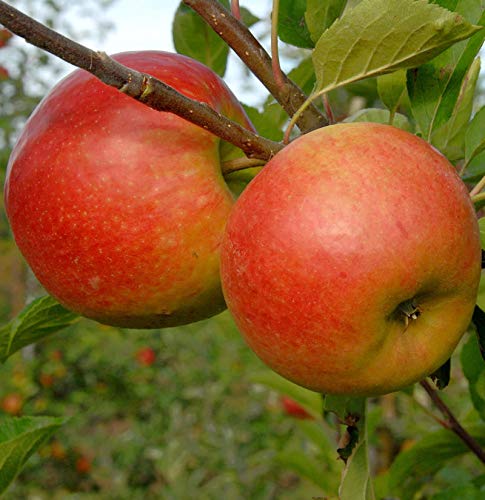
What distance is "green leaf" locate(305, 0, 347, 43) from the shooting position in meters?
0.73

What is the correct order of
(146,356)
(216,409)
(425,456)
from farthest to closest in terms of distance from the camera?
(146,356) → (216,409) → (425,456)

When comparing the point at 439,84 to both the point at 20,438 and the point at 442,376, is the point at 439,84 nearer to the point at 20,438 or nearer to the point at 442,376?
the point at 442,376

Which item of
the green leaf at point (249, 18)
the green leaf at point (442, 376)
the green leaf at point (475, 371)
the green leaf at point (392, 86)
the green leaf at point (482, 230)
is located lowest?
the green leaf at point (475, 371)

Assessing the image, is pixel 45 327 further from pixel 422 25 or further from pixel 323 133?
pixel 422 25

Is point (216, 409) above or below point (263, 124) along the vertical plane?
below

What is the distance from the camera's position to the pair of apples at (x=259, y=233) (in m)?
0.55

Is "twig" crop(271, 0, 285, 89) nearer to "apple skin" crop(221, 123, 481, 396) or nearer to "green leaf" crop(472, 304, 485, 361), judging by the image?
"apple skin" crop(221, 123, 481, 396)

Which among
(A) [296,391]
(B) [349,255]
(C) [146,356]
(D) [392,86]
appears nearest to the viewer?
(B) [349,255]

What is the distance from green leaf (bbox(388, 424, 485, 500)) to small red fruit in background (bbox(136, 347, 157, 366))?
3046 millimetres

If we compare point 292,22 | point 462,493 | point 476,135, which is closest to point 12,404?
point 462,493

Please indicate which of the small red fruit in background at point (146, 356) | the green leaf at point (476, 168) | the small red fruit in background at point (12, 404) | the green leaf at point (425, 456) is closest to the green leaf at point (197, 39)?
the green leaf at point (476, 168)

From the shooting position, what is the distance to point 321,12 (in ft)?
2.43

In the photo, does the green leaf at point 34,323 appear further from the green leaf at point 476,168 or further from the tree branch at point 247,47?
the green leaf at point 476,168

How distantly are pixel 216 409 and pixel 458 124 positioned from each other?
3.03 m
